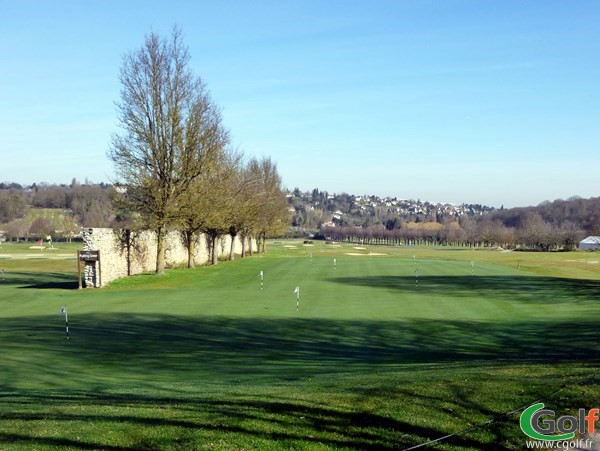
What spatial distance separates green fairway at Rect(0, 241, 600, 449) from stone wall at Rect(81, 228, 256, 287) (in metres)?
1.89

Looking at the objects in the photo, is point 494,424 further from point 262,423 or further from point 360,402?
point 262,423

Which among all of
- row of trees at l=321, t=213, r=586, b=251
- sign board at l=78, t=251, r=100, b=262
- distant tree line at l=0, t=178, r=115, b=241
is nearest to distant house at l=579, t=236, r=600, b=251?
row of trees at l=321, t=213, r=586, b=251

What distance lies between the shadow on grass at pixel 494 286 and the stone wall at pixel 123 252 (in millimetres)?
14637

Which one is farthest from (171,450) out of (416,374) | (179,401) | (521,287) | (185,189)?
(185,189)

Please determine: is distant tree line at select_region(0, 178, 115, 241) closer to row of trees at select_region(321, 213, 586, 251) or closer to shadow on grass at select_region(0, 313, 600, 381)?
row of trees at select_region(321, 213, 586, 251)

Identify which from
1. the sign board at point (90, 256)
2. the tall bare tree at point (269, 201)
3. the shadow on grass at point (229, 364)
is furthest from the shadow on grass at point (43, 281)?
the tall bare tree at point (269, 201)

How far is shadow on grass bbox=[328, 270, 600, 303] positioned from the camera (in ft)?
101

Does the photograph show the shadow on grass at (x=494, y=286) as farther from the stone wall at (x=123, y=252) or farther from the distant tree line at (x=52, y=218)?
the distant tree line at (x=52, y=218)

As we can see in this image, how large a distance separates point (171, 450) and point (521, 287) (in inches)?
1245

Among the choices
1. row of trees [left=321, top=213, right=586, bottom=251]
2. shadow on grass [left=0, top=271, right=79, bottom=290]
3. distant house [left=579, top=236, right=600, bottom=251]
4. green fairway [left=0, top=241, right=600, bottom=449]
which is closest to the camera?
green fairway [left=0, top=241, right=600, bottom=449]

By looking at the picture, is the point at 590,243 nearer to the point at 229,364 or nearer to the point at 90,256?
the point at 90,256

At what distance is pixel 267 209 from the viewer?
237 ft

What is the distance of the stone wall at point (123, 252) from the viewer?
36.8 m

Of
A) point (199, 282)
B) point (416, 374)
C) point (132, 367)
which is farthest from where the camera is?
point (199, 282)
